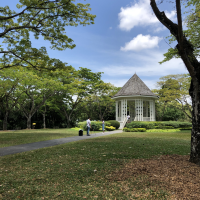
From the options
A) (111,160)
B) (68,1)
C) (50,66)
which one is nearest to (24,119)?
(50,66)

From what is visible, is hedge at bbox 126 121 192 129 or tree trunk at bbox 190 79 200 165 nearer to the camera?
tree trunk at bbox 190 79 200 165

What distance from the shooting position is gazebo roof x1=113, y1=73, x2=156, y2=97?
25.7m

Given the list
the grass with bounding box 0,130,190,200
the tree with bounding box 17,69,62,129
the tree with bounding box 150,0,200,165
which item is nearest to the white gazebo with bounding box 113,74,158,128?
the tree with bounding box 17,69,62,129

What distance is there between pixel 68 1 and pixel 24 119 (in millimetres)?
26342

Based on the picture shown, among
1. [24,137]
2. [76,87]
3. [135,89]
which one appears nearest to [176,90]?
[135,89]

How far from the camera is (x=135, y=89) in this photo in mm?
26500

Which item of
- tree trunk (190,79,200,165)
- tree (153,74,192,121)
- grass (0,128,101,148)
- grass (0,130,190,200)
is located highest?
tree (153,74,192,121)

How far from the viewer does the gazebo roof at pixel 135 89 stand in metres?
25.7

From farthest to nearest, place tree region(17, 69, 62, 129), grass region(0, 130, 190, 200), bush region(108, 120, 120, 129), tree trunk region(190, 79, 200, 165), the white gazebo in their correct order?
1. the white gazebo
2. bush region(108, 120, 120, 129)
3. tree region(17, 69, 62, 129)
4. tree trunk region(190, 79, 200, 165)
5. grass region(0, 130, 190, 200)

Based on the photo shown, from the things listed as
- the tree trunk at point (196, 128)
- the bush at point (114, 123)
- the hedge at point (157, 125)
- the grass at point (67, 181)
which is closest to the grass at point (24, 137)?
the grass at point (67, 181)

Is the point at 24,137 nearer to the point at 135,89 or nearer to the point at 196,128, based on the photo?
the point at 196,128

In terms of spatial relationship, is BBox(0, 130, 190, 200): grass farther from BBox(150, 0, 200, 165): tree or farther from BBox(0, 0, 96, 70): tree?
BBox(0, 0, 96, 70): tree

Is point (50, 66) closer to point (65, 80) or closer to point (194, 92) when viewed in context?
point (194, 92)

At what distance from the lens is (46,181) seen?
13.5 ft
